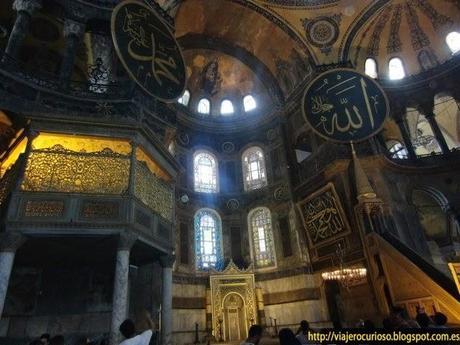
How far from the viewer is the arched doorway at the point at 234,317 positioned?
11953 mm

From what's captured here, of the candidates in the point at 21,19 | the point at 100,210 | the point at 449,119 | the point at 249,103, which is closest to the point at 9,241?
the point at 100,210

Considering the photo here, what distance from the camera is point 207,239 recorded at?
45.7 feet

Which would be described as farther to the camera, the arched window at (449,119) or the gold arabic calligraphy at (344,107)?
the arched window at (449,119)

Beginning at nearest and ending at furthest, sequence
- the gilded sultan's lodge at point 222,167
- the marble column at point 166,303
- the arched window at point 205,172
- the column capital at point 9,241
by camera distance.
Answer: the column capital at point 9,241 → the gilded sultan's lodge at point 222,167 → the marble column at point 166,303 → the arched window at point 205,172

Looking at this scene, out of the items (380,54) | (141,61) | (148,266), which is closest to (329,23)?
(380,54)

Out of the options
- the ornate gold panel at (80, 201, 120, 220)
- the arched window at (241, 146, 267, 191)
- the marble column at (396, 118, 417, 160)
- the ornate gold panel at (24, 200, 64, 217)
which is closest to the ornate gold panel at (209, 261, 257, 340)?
the arched window at (241, 146, 267, 191)

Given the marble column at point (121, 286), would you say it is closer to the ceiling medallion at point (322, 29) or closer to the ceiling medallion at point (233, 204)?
the ceiling medallion at point (233, 204)

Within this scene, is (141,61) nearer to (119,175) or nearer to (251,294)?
(119,175)

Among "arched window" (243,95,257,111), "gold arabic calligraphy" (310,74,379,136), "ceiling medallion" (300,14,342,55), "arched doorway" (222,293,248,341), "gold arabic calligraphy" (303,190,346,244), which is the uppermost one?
"ceiling medallion" (300,14,342,55)

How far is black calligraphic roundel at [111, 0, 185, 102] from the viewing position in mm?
7859

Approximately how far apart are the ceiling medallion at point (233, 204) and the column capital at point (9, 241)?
383 inches

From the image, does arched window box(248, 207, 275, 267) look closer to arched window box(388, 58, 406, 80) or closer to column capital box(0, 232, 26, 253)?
arched window box(388, 58, 406, 80)

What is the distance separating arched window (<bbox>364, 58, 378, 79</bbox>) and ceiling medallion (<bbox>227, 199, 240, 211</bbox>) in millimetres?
8801

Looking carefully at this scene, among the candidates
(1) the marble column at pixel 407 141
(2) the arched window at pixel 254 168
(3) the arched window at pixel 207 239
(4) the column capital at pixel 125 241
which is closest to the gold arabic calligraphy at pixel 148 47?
(4) the column capital at pixel 125 241
